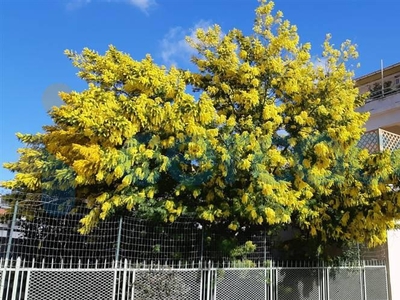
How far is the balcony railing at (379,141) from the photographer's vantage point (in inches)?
433

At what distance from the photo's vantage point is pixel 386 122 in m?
15.5

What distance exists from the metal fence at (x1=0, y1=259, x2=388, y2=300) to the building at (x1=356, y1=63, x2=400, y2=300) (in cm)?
39

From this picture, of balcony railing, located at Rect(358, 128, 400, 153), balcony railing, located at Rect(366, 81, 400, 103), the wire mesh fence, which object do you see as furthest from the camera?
balcony railing, located at Rect(366, 81, 400, 103)

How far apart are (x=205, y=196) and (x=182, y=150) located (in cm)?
116

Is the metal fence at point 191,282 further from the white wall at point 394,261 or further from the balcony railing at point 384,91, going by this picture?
the balcony railing at point 384,91

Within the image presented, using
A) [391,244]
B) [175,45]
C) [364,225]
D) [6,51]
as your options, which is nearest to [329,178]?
[364,225]

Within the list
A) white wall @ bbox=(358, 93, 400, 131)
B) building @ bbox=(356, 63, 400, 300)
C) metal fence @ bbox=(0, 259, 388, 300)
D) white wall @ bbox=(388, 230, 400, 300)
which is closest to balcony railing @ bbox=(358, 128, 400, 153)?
building @ bbox=(356, 63, 400, 300)

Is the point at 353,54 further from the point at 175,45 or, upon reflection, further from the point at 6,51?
the point at 6,51

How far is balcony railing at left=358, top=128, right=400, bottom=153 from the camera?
1101cm

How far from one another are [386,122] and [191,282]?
1174 centimetres

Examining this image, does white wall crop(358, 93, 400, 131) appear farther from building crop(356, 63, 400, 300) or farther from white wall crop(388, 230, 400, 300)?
white wall crop(388, 230, 400, 300)

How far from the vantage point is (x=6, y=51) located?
773 cm

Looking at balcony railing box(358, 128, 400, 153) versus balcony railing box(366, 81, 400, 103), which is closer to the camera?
balcony railing box(358, 128, 400, 153)

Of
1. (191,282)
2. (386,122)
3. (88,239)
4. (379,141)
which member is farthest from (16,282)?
(386,122)
